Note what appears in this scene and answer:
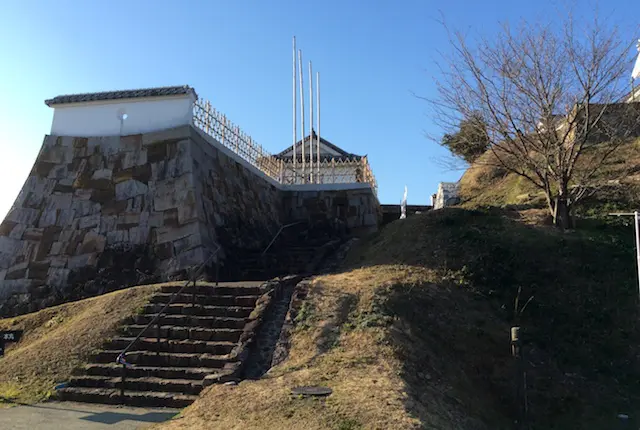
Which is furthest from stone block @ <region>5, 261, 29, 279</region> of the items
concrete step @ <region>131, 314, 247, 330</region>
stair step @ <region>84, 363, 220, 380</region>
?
stair step @ <region>84, 363, 220, 380</region>

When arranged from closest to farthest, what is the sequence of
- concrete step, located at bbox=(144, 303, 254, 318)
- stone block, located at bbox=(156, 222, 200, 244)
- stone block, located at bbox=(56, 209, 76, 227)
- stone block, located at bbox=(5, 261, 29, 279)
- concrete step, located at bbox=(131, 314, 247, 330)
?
concrete step, located at bbox=(131, 314, 247, 330) < concrete step, located at bbox=(144, 303, 254, 318) < stone block, located at bbox=(156, 222, 200, 244) < stone block, located at bbox=(5, 261, 29, 279) < stone block, located at bbox=(56, 209, 76, 227)

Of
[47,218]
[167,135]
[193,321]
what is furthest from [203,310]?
[47,218]

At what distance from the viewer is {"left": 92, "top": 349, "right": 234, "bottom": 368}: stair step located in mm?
7312

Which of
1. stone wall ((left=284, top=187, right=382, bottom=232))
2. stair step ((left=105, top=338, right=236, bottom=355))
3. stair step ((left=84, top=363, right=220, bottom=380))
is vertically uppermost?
stone wall ((left=284, top=187, right=382, bottom=232))

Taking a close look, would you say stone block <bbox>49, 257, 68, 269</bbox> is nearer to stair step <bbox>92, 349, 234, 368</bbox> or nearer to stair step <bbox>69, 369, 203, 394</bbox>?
stair step <bbox>92, 349, 234, 368</bbox>

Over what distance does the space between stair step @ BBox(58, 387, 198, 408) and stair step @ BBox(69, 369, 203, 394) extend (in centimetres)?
9

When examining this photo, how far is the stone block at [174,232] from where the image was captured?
12.1 m

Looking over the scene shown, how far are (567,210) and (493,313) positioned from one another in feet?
14.5

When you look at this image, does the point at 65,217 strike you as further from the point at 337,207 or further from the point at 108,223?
the point at 337,207

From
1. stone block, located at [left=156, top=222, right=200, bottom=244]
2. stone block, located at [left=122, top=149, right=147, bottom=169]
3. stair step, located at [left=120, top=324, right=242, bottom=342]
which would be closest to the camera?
stair step, located at [left=120, top=324, right=242, bottom=342]

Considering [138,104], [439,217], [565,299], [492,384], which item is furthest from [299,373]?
[138,104]

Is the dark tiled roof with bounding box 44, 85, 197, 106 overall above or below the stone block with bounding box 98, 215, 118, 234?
above

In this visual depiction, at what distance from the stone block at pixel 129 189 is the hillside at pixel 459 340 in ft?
19.6

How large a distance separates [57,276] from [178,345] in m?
6.61
